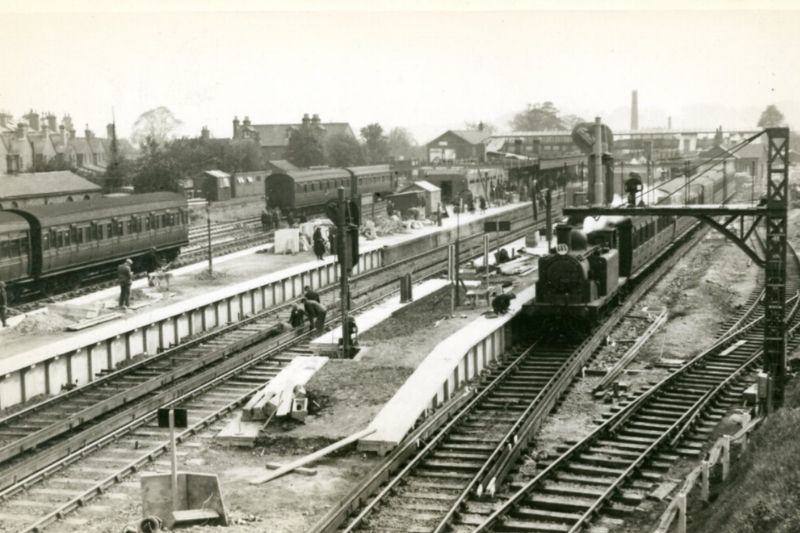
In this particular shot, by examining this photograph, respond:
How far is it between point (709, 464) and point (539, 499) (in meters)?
2.39

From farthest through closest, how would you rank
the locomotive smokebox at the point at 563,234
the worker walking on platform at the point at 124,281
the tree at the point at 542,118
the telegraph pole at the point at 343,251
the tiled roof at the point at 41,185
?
the tree at the point at 542,118 < the tiled roof at the point at 41,185 < the worker walking on platform at the point at 124,281 < the locomotive smokebox at the point at 563,234 < the telegraph pole at the point at 343,251

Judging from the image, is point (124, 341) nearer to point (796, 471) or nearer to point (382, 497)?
point (382, 497)

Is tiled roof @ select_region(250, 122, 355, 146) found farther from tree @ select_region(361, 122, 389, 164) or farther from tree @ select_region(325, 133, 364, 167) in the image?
tree @ select_region(361, 122, 389, 164)

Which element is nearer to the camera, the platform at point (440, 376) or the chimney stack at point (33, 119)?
the platform at point (440, 376)

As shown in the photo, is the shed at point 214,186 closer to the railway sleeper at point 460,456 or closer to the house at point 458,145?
the house at point 458,145

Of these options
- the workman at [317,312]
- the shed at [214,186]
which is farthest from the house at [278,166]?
the workman at [317,312]

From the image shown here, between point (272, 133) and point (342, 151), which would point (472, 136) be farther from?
point (272, 133)

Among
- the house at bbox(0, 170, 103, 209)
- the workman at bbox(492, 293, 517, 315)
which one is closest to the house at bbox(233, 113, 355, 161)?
the house at bbox(0, 170, 103, 209)

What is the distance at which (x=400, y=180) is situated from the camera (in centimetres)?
7894

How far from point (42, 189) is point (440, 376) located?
3814 cm

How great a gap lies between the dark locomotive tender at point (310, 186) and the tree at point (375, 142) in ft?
112

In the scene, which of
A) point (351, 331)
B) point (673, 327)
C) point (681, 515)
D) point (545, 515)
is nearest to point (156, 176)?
point (673, 327)

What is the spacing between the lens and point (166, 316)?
2470 centimetres

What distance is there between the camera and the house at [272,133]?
3406 inches
